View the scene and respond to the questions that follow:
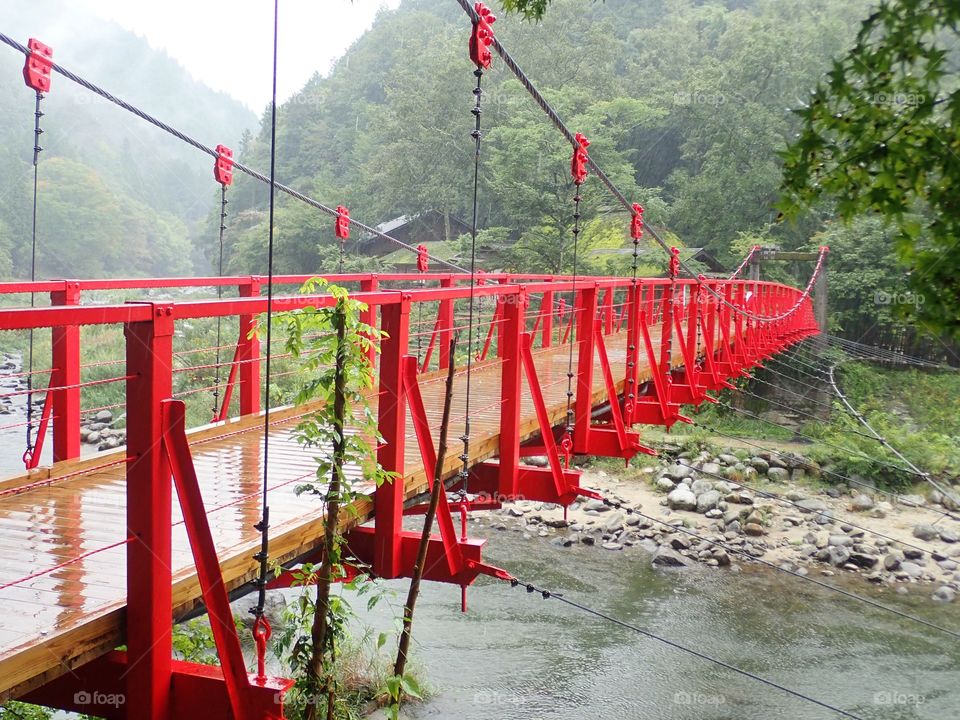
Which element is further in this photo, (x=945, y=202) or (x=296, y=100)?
(x=296, y=100)

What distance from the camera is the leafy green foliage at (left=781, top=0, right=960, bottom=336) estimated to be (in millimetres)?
1115

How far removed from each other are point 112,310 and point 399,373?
110 cm

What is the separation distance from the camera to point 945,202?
1133 millimetres

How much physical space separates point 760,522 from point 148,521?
9.55 m

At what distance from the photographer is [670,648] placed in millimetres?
7129

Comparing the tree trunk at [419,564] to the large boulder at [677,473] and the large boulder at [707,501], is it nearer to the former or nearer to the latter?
the large boulder at [707,501]

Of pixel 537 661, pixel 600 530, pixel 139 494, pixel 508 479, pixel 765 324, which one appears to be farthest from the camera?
pixel 765 324

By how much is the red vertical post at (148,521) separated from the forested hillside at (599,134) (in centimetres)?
1585

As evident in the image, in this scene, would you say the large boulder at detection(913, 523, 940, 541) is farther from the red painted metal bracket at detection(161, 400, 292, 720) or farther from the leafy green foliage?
the leafy green foliage

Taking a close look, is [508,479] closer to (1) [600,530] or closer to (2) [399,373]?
(2) [399,373]

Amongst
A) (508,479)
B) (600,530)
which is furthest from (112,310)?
(600,530)

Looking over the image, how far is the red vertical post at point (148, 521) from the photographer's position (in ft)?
5.48

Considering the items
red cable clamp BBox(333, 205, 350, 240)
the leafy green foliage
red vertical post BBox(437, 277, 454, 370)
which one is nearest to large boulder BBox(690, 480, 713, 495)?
red vertical post BBox(437, 277, 454, 370)

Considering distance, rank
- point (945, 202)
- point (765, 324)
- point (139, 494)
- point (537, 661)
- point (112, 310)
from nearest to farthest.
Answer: point (945, 202) < point (112, 310) < point (139, 494) < point (537, 661) < point (765, 324)
